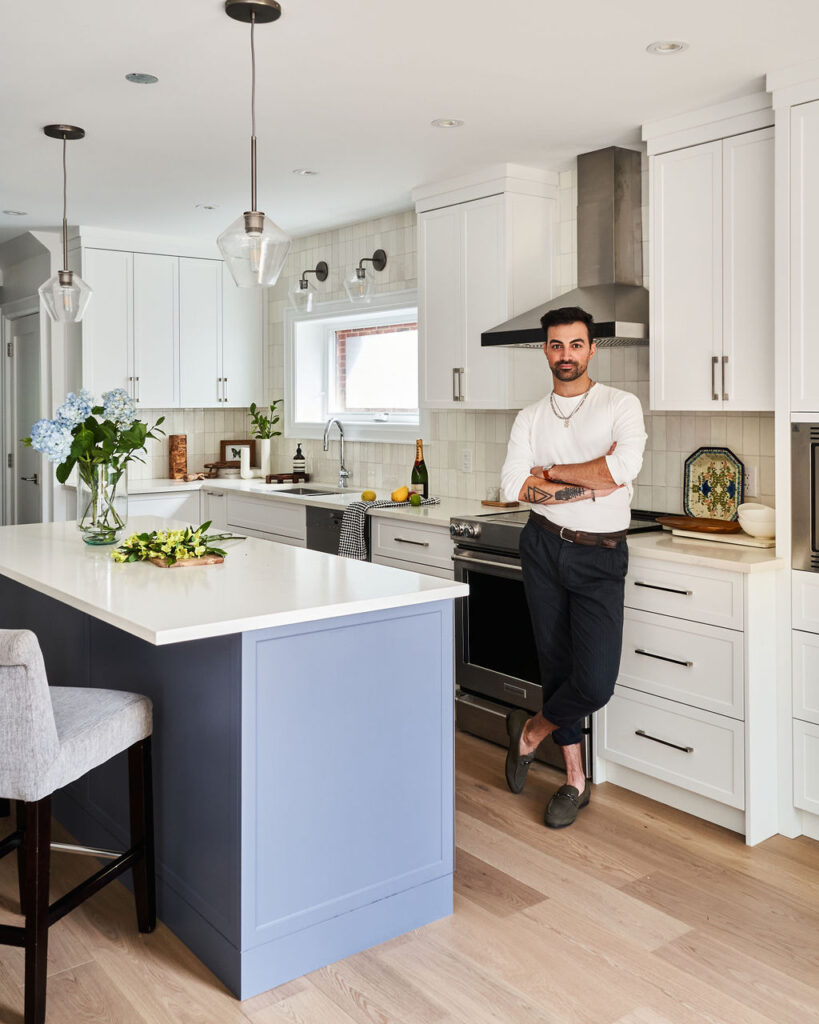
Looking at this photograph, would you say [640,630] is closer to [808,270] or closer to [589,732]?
[589,732]

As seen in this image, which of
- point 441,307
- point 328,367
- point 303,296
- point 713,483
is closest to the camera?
point 713,483

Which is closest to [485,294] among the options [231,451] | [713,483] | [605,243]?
[605,243]

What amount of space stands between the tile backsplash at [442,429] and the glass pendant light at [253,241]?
199cm

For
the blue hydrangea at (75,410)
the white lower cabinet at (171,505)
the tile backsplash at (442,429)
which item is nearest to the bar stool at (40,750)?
the blue hydrangea at (75,410)

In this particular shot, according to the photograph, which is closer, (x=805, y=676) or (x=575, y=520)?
(x=805, y=676)

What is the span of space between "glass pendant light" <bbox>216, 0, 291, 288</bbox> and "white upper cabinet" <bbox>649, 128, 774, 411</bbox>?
5.29ft

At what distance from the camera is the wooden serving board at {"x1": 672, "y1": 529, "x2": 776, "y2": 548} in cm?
327

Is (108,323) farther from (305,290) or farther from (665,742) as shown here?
(665,742)

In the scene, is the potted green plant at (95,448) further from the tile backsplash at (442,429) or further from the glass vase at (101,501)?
the tile backsplash at (442,429)

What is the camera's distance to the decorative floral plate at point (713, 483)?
368 centimetres

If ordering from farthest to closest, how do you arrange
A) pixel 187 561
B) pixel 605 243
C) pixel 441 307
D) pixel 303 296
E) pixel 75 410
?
pixel 303 296
pixel 441 307
pixel 605 243
pixel 75 410
pixel 187 561

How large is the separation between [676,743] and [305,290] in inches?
138

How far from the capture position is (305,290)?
18.4ft

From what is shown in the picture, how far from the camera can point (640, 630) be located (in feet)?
11.1
